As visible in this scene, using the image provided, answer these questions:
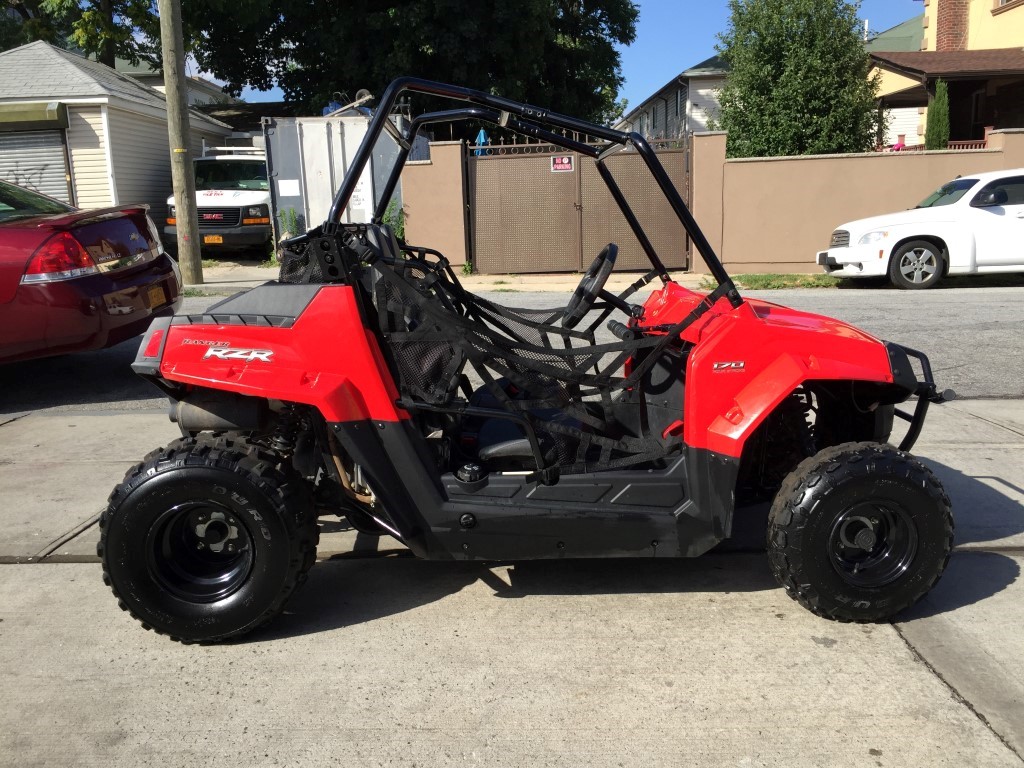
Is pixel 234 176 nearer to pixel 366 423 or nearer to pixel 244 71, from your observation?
pixel 244 71

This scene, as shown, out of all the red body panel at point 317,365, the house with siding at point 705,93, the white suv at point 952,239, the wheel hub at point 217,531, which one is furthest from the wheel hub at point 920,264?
the house with siding at point 705,93

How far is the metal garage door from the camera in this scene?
18734 millimetres

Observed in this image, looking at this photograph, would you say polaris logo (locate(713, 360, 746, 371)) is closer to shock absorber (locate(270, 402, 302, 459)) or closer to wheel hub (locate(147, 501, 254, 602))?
shock absorber (locate(270, 402, 302, 459))

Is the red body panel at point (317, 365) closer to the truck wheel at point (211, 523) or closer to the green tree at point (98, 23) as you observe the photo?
the truck wheel at point (211, 523)

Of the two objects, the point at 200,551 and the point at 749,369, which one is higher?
the point at 749,369

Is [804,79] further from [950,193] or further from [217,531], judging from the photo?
[217,531]

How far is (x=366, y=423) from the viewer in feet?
10.6

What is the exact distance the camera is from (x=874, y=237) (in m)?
13.3

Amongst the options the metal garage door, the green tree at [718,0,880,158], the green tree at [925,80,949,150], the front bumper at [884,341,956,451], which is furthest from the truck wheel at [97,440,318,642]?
the green tree at [925,80,949,150]

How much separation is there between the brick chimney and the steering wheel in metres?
27.0

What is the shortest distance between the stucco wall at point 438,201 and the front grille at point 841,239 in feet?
20.5

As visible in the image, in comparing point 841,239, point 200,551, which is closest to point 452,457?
point 200,551

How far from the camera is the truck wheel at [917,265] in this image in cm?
1318

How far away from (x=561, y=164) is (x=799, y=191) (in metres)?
4.19
